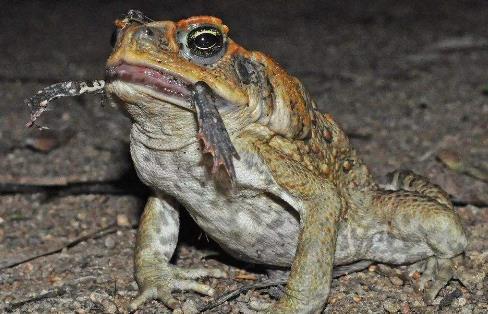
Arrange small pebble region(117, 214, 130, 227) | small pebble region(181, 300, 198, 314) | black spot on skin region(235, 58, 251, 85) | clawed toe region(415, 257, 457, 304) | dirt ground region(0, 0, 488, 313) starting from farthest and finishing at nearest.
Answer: small pebble region(117, 214, 130, 227), dirt ground region(0, 0, 488, 313), clawed toe region(415, 257, 457, 304), small pebble region(181, 300, 198, 314), black spot on skin region(235, 58, 251, 85)

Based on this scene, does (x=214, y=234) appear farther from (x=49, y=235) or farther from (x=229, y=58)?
(x=49, y=235)

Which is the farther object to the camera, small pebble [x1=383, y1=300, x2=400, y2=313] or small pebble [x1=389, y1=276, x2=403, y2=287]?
small pebble [x1=389, y1=276, x2=403, y2=287]

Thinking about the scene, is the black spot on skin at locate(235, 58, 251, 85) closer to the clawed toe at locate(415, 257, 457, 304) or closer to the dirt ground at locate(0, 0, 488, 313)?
the dirt ground at locate(0, 0, 488, 313)

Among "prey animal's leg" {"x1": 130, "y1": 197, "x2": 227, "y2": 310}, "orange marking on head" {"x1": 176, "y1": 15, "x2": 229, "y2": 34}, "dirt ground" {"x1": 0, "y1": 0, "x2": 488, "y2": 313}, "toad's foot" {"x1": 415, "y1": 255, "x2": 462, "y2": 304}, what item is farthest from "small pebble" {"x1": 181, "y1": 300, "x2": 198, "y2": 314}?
"orange marking on head" {"x1": 176, "y1": 15, "x2": 229, "y2": 34}

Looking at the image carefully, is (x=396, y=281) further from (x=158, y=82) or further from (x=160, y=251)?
(x=158, y=82)

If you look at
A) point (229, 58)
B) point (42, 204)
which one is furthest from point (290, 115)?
point (42, 204)

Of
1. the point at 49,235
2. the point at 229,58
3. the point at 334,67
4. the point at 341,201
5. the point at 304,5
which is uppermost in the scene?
the point at 304,5

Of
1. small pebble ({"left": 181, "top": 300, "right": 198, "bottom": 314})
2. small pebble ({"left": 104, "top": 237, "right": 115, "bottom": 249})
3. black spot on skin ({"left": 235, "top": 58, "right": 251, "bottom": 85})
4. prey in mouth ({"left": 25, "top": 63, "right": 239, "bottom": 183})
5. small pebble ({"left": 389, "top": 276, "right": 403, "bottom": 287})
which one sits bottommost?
small pebble ({"left": 181, "top": 300, "right": 198, "bottom": 314})
